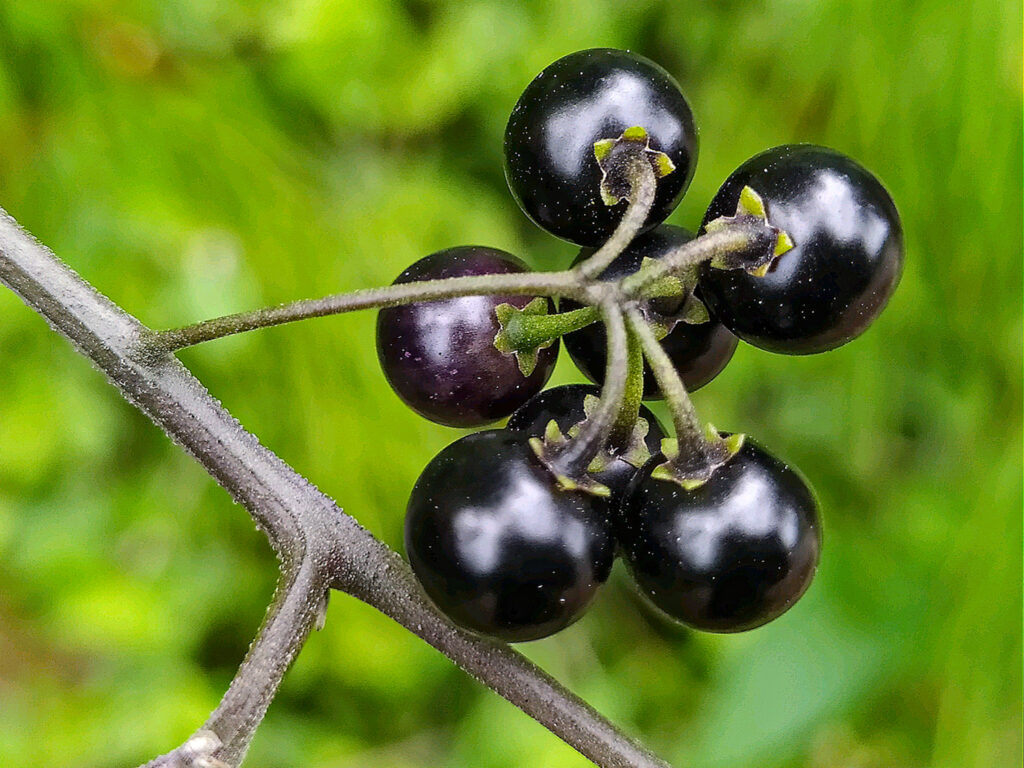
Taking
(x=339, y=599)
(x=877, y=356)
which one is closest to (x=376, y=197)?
(x=339, y=599)

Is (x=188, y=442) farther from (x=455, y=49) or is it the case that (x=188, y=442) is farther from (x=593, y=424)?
(x=455, y=49)

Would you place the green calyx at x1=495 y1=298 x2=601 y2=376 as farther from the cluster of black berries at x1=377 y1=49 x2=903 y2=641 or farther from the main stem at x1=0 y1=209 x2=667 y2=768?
the main stem at x1=0 y1=209 x2=667 y2=768

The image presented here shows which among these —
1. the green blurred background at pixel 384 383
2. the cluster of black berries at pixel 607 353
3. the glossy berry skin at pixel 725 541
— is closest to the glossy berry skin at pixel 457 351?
the cluster of black berries at pixel 607 353

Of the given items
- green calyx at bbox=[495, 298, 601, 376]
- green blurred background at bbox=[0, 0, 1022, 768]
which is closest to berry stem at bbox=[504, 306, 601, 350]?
green calyx at bbox=[495, 298, 601, 376]

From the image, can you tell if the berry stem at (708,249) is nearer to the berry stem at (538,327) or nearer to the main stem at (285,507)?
the berry stem at (538,327)

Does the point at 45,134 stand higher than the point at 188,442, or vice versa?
the point at 45,134

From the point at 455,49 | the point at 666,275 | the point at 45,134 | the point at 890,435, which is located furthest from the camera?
the point at 890,435
